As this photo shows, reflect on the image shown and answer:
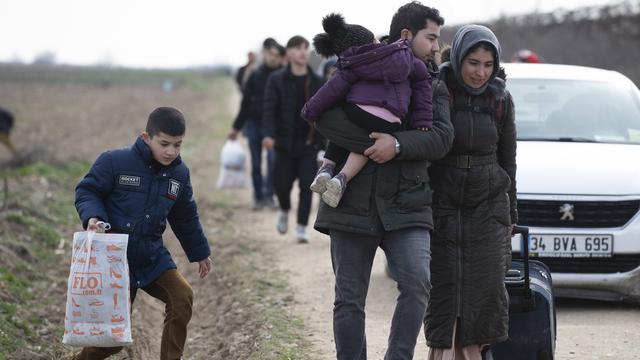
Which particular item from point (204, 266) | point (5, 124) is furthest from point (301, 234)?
point (5, 124)

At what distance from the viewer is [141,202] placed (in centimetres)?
595

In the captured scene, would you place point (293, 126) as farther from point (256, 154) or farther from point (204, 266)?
point (204, 266)

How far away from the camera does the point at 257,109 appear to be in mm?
14672

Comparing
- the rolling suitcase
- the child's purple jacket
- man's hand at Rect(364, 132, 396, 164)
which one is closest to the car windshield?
the rolling suitcase

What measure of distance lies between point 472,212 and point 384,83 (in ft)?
2.56

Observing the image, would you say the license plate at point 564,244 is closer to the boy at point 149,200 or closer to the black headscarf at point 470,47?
the black headscarf at point 470,47

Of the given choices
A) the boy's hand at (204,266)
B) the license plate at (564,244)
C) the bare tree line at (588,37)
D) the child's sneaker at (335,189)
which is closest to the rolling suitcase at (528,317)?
the child's sneaker at (335,189)

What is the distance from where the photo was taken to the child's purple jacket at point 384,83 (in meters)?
5.28

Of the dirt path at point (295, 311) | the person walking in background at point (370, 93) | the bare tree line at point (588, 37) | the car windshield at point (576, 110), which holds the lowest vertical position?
the dirt path at point (295, 311)

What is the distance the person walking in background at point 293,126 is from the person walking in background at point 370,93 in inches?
241

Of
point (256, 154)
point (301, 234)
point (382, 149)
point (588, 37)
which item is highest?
point (588, 37)

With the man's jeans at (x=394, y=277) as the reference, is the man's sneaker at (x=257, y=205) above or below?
above

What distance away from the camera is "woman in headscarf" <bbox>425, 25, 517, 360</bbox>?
548cm

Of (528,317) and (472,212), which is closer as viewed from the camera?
(472,212)
